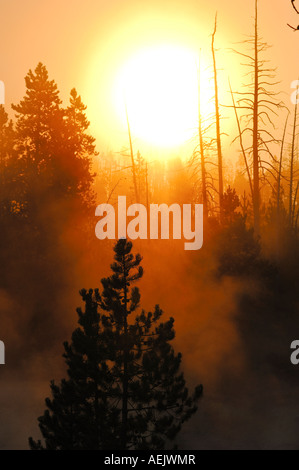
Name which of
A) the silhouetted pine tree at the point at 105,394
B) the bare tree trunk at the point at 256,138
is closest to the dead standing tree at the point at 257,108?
the bare tree trunk at the point at 256,138

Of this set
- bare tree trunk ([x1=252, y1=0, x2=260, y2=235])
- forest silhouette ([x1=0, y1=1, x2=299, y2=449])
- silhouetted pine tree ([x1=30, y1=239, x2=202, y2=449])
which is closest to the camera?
silhouetted pine tree ([x1=30, y1=239, x2=202, y2=449])

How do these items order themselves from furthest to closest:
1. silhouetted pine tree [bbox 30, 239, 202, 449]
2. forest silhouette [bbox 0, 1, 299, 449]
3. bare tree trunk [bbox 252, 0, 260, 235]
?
1. bare tree trunk [bbox 252, 0, 260, 235]
2. forest silhouette [bbox 0, 1, 299, 449]
3. silhouetted pine tree [bbox 30, 239, 202, 449]

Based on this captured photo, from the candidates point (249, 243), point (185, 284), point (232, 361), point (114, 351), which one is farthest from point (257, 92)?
point (114, 351)

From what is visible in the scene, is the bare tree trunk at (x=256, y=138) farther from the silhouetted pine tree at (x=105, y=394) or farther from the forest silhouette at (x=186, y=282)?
the silhouetted pine tree at (x=105, y=394)

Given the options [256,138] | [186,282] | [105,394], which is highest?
[256,138]

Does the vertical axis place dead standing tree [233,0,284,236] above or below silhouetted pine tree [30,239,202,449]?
above

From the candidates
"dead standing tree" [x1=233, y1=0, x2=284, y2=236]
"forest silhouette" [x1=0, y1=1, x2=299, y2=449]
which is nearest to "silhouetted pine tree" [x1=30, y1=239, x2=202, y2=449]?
"forest silhouette" [x1=0, y1=1, x2=299, y2=449]

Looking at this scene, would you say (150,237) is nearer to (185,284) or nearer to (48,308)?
(185,284)

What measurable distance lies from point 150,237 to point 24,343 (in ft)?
39.2

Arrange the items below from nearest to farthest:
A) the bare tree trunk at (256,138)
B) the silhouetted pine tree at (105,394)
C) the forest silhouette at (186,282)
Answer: the silhouetted pine tree at (105,394)
the forest silhouette at (186,282)
the bare tree trunk at (256,138)

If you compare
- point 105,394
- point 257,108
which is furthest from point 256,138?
point 105,394

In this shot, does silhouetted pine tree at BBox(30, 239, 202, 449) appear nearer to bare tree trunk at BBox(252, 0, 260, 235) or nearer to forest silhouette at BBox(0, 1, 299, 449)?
forest silhouette at BBox(0, 1, 299, 449)

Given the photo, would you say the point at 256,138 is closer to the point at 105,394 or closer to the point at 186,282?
the point at 186,282
